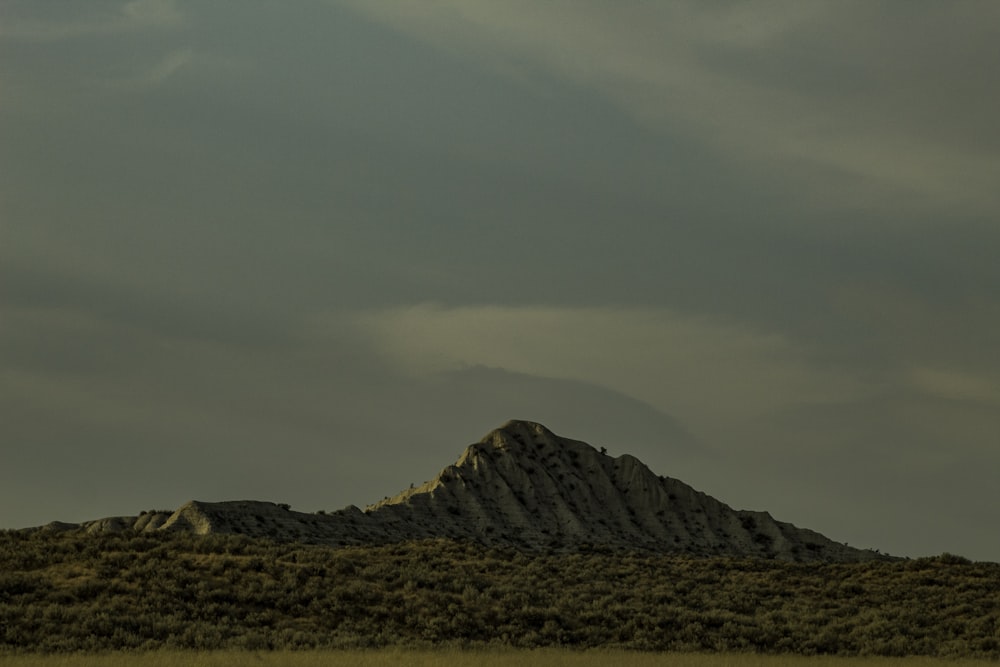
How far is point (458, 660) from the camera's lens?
31.5 meters

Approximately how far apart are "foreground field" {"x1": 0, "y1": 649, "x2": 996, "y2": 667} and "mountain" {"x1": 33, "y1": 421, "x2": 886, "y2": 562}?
4262cm

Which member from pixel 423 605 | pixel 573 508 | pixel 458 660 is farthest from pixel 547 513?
pixel 458 660

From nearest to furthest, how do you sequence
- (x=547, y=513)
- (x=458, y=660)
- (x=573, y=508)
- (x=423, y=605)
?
(x=458, y=660) < (x=423, y=605) < (x=547, y=513) < (x=573, y=508)

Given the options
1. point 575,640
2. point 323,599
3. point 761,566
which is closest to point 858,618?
point 575,640

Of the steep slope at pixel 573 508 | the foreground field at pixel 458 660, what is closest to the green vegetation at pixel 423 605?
the foreground field at pixel 458 660

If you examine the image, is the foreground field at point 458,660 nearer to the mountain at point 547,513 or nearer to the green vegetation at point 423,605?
the green vegetation at point 423,605

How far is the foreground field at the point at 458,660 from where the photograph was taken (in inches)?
1172

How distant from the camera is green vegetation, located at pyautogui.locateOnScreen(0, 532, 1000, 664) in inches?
1432

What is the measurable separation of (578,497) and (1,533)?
2331 inches

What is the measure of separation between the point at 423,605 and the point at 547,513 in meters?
56.5

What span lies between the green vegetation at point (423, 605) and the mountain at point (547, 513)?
27.0m

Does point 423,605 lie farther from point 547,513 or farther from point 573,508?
point 573,508

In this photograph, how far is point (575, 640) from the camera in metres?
39.4

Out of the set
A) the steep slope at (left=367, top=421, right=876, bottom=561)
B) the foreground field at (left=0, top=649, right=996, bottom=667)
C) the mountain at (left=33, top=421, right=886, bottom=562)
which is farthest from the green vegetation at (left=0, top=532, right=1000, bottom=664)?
the steep slope at (left=367, top=421, right=876, bottom=561)
